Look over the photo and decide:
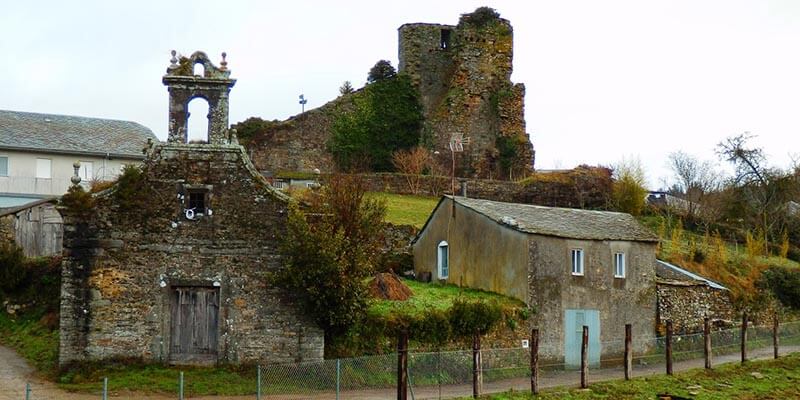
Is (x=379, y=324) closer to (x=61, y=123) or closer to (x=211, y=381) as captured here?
(x=211, y=381)

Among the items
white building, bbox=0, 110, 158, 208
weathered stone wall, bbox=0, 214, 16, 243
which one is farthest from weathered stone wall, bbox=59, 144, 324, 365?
white building, bbox=0, 110, 158, 208

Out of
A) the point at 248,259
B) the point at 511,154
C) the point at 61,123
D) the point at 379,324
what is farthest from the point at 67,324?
the point at 511,154

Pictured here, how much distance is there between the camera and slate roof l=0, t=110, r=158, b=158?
47156mm

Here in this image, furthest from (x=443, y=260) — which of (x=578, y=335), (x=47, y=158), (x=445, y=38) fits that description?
(x=445, y=38)

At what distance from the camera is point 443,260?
116ft

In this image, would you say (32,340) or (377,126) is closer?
(32,340)

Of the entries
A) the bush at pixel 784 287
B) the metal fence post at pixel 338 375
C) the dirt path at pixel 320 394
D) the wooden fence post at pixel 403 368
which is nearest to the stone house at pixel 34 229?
the dirt path at pixel 320 394

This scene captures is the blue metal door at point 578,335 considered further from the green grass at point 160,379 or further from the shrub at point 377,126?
the shrub at point 377,126

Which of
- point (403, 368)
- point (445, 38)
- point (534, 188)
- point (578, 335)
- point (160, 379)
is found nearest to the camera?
point (403, 368)

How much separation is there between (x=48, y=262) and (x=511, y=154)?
1226 inches

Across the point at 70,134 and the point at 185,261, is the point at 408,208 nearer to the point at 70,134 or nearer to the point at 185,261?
the point at 70,134

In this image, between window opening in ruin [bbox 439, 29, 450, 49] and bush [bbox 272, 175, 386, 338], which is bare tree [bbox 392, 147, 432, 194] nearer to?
window opening in ruin [bbox 439, 29, 450, 49]

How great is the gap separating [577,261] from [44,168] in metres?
25.6

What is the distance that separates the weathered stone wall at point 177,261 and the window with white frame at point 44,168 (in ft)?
71.7
